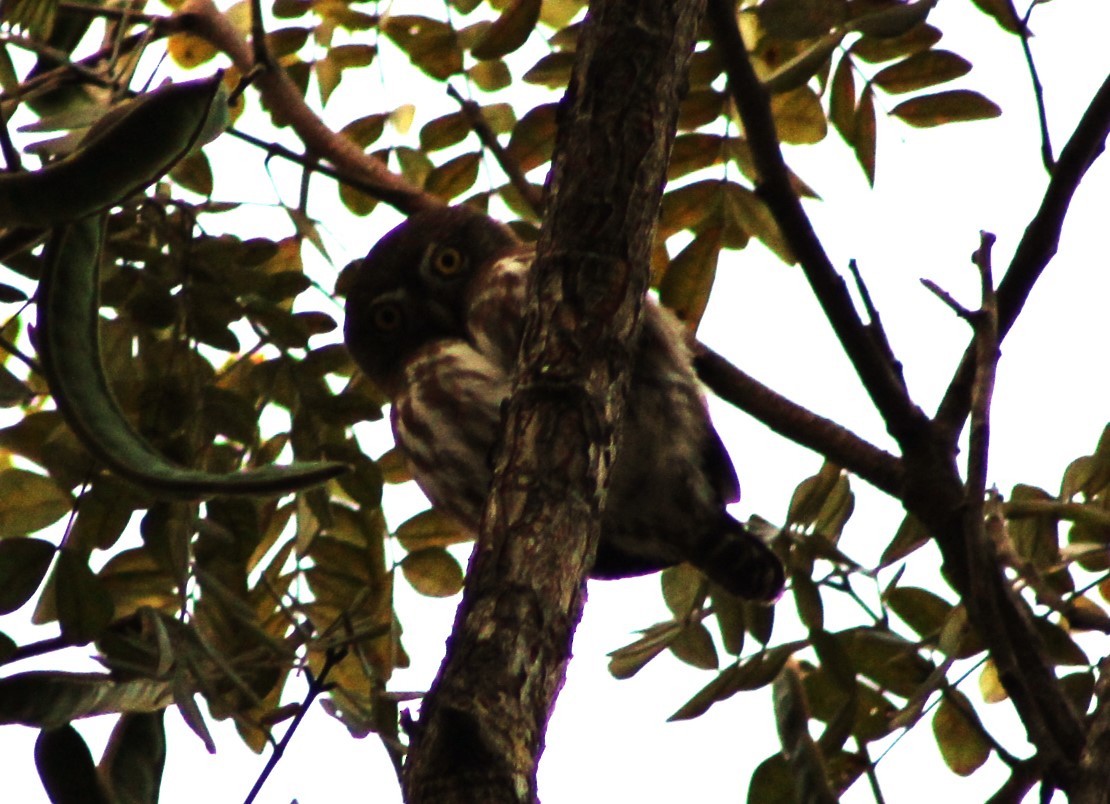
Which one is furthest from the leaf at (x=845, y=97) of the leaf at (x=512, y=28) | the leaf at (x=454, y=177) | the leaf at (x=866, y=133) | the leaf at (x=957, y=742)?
the leaf at (x=957, y=742)

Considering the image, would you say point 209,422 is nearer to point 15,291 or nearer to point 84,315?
point 15,291

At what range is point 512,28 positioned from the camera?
2773 millimetres

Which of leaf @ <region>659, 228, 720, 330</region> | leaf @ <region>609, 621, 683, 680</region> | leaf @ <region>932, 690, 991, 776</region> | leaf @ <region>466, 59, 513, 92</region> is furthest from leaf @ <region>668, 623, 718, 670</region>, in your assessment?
leaf @ <region>466, 59, 513, 92</region>

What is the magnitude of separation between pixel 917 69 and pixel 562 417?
4.94 feet

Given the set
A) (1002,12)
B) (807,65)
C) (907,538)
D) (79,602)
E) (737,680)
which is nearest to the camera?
(79,602)

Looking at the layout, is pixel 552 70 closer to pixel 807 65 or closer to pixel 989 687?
pixel 807 65

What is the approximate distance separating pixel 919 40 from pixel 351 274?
153cm

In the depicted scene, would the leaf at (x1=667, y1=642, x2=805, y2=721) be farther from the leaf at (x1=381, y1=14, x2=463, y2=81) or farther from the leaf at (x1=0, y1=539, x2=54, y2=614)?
the leaf at (x1=381, y1=14, x2=463, y2=81)

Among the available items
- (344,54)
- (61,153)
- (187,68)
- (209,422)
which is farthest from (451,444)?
(61,153)

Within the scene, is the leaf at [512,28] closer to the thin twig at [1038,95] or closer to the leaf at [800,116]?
the leaf at [800,116]

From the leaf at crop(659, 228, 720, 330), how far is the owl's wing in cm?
41

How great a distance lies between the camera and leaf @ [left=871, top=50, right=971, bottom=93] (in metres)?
2.78

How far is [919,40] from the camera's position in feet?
9.11

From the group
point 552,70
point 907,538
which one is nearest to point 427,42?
point 552,70
